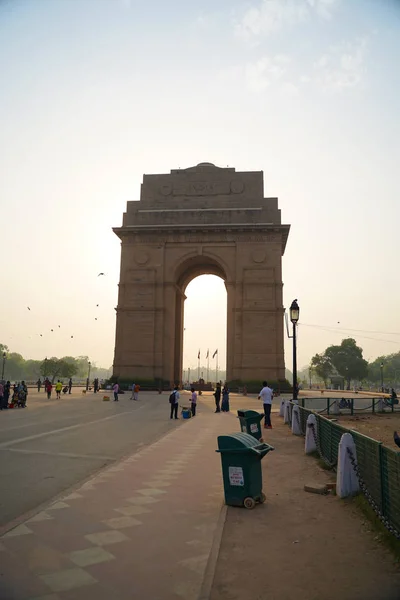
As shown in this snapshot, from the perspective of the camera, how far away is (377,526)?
5789 millimetres

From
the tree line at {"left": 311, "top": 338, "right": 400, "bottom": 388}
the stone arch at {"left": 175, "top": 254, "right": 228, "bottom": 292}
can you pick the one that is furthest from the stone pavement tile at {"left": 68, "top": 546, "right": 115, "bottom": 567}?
the tree line at {"left": 311, "top": 338, "right": 400, "bottom": 388}

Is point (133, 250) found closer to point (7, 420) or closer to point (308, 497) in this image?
point (7, 420)

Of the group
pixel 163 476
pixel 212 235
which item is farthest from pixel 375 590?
pixel 212 235

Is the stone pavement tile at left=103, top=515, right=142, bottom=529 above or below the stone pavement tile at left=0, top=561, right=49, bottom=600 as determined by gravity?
above

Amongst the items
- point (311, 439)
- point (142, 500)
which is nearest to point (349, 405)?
point (311, 439)

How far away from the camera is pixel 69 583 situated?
162 inches

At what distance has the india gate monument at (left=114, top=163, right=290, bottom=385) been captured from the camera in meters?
43.7

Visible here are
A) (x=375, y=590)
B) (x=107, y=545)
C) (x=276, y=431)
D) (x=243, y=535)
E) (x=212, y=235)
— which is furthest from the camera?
(x=212, y=235)

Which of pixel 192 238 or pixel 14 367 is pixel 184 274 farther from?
pixel 14 367

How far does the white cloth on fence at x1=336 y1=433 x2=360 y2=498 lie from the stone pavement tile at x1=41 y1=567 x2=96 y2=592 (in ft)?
15.0

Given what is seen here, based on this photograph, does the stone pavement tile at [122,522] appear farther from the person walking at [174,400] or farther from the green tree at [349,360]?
the green tree at [349,360]

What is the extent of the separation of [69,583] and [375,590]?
2782 millimetres

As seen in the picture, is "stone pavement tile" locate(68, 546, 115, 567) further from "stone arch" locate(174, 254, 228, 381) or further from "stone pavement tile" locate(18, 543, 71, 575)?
"stone arch" locate(174, 254, 228, 381)

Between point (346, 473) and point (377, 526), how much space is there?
1.58 meters
